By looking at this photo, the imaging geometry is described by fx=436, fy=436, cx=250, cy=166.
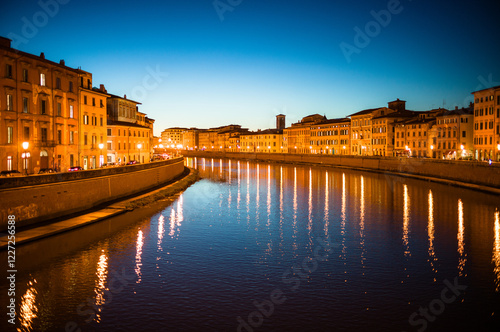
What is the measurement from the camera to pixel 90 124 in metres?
54.2

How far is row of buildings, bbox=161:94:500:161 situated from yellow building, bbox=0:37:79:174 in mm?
51026

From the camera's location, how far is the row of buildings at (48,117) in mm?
36312

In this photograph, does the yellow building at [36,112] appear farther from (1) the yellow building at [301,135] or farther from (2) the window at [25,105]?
(1) the yellow building at [301,135]

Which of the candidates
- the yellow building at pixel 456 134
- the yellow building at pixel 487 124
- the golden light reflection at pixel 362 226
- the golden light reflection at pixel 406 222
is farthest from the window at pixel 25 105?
the yellow building at pixel 456 134

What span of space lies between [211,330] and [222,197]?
111ft

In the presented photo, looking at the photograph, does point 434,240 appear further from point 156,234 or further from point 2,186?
point 2,186

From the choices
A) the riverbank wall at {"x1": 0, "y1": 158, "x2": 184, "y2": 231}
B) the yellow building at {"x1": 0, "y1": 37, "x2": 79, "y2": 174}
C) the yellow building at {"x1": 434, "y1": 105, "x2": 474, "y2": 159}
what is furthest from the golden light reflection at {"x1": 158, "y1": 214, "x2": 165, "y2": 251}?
the yellow building at {"x1": 434, "y1": 105, "x2": 474, "y2": 159}

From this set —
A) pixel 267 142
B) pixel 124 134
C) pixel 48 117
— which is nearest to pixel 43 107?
pixel 48 117

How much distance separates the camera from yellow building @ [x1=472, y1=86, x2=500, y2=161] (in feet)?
208

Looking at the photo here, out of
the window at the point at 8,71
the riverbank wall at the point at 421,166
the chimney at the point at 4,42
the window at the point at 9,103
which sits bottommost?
the riverbank wall at the point at 421,166

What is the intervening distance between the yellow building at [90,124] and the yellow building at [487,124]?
180ft

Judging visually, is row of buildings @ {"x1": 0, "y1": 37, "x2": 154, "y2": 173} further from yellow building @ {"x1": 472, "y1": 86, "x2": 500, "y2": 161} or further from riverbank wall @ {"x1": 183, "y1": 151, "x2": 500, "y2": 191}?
yellow building @ {"x1": 472, "y1": 86, "x2": 500, "y2": 161}

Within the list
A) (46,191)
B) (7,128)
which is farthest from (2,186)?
(7,128)

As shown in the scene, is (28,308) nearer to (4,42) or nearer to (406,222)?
(406,222)
